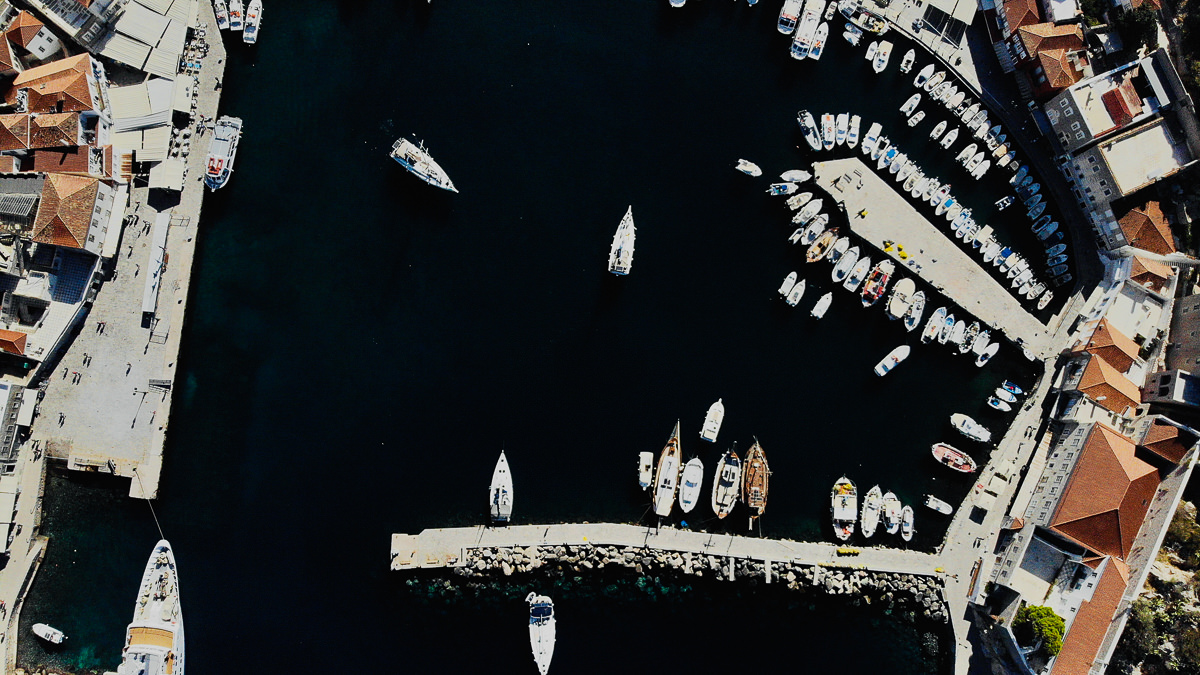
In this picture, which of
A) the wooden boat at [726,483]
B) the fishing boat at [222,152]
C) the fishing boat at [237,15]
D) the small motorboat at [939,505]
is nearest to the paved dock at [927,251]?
the small motorboat at [939,505]

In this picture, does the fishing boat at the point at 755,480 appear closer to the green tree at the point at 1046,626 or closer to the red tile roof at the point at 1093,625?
the green tree at the point at 1046,626

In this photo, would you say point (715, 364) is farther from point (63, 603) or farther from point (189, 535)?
point (63, 603)

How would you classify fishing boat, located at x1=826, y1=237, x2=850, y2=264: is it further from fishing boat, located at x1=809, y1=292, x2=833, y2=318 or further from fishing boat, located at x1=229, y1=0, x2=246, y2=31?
fishing boat, located at x1=229, y1=0, x2=246, y2=31

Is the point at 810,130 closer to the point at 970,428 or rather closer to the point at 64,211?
the point at 970,428

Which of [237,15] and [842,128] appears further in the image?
[842,128]

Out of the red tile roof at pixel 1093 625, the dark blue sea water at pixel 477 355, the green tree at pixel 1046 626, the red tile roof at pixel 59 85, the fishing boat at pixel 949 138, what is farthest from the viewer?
the fishing boat at pixel 949 138

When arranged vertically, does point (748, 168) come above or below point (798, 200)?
above

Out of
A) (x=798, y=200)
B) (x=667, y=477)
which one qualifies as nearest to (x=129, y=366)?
(x=667, y=477)

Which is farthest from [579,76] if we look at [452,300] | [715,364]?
[715,364]
